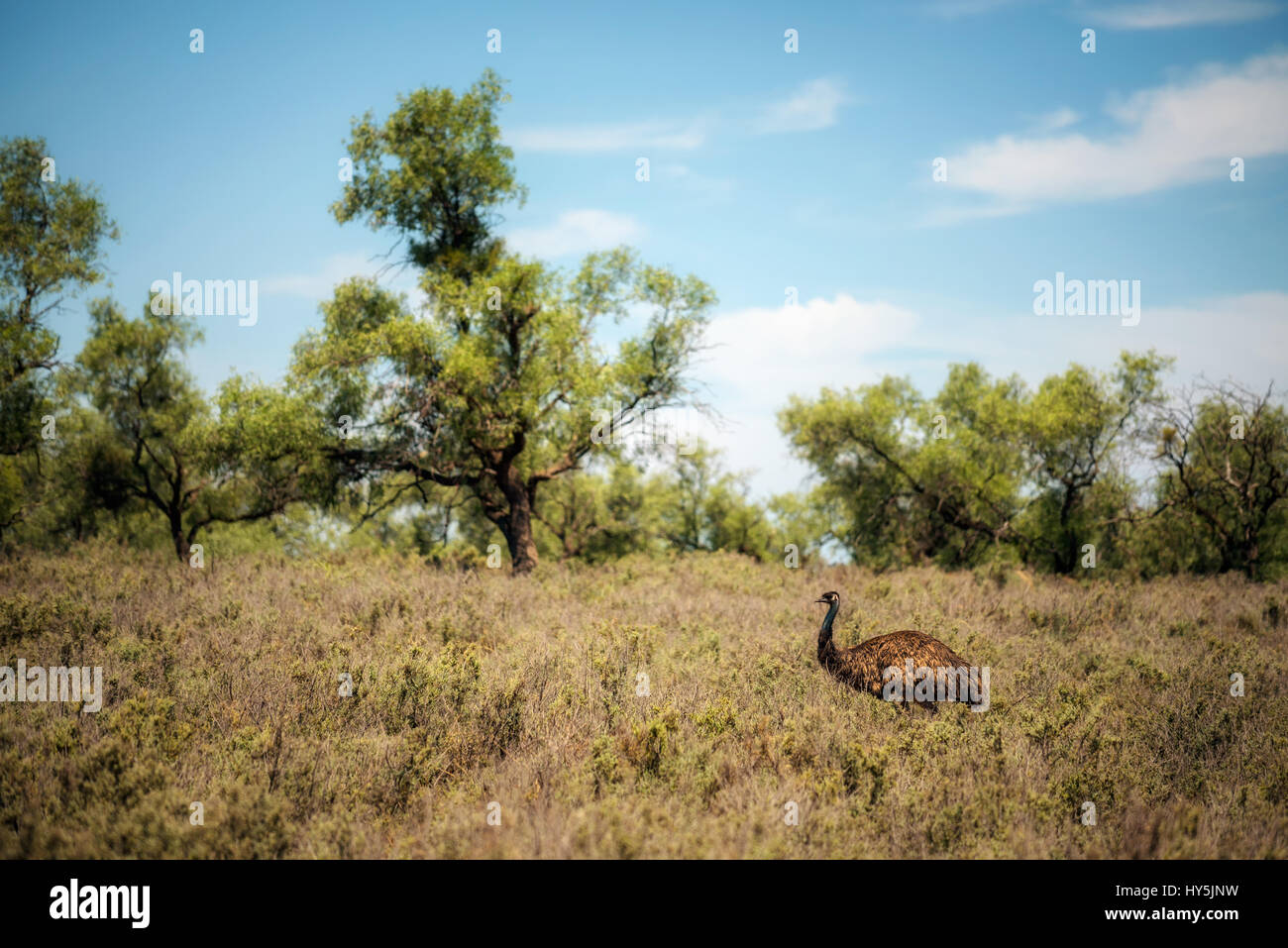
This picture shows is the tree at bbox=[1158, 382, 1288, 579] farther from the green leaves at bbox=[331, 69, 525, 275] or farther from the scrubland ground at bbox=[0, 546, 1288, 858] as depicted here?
the green leaves at bbox=[331, 69, 525, 275]

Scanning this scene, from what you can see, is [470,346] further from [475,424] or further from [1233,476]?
[1233,476]

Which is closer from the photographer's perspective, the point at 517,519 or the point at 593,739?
the point at 593,739

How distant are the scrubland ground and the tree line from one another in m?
7.87

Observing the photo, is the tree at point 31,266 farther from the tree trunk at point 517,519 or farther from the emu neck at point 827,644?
the emu neck at point 827,644

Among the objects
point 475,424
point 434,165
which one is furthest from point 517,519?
point 434,165

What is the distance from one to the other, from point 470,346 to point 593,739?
1368 cm

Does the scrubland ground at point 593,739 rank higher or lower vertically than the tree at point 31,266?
lower

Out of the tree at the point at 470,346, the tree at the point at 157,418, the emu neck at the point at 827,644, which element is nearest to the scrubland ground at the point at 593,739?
the emu neck at the point at 827,644

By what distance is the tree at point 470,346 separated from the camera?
734 inches

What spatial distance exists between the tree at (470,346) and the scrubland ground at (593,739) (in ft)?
25.3

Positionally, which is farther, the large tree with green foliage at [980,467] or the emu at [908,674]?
the large tree with green foliage at [980,467]

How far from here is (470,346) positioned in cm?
1850

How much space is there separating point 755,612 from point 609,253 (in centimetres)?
1340

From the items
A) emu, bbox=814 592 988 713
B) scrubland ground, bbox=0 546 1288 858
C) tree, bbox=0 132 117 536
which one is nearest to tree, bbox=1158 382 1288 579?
scrubland ground, bbox=0 546 1288 858
